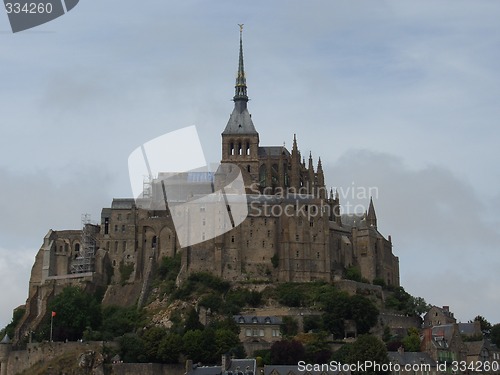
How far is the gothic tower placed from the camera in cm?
10675

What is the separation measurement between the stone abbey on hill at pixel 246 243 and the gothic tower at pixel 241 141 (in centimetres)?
10

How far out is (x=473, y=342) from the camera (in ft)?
279

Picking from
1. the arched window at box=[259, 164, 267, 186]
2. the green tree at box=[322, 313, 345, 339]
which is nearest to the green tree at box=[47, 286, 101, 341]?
the green tree at box=[322, 313, 345, 339]

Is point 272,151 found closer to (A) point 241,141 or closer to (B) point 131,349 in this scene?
(A) point 241,141

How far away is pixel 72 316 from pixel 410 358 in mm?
29447

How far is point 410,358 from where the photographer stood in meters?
79.1

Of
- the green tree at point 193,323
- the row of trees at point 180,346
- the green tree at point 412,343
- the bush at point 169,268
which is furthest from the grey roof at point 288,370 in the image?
the bush at point 169,268

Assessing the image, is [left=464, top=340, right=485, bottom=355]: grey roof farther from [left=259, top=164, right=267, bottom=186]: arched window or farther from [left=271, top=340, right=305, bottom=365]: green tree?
[left=259, top=164, right=267, bottom=186]: arched window

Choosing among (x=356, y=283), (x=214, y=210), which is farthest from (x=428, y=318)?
(x=214, y=210)

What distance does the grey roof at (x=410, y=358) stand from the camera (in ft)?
257

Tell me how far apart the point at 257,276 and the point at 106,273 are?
15.5 m

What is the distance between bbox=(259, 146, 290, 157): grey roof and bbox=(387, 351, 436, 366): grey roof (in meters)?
34.0

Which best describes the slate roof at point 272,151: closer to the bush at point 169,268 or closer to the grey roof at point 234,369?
the bush at point 169,268

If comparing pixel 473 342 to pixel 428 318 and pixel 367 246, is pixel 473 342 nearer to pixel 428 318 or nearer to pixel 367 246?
pixel 428 318
